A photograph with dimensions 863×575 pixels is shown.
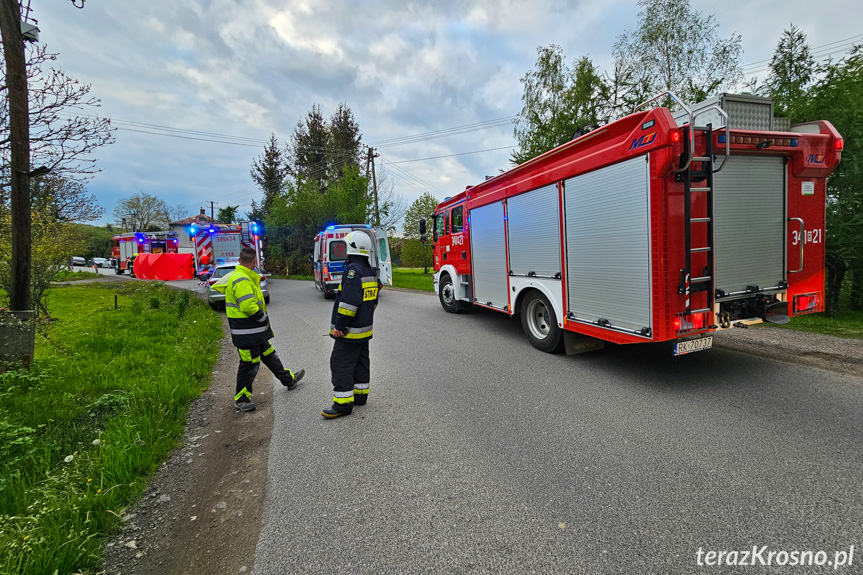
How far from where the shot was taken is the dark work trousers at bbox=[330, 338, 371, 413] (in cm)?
412

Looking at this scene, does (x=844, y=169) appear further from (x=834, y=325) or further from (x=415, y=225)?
(x=415, y=225)

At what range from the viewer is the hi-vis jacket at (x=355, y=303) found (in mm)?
4090

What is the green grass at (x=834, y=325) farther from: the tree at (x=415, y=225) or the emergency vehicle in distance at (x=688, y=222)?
the tree at (x=415, y=225)

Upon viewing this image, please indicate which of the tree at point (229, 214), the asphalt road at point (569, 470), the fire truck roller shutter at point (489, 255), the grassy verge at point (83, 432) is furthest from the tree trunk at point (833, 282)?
the tree at point (229, 214)

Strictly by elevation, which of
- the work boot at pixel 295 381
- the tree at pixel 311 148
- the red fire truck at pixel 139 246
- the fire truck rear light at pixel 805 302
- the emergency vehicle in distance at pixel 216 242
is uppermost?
the tree at pixel 311 148

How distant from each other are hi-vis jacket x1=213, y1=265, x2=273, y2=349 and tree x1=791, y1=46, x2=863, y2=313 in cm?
937

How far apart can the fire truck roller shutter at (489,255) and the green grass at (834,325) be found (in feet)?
15.2

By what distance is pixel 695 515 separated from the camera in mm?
2369

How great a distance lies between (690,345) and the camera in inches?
170

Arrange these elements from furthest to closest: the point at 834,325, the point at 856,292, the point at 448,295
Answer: the point at 448,295 < the point at 856,292 < the point at 834,325

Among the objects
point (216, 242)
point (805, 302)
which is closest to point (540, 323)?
point (805, 302)

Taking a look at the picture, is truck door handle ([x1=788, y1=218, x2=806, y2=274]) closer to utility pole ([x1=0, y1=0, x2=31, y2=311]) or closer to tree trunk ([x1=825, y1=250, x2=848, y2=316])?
tree trunk ([x1=825, y1=250, x2=848, y2=316])

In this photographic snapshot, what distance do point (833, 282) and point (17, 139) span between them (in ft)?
45.2

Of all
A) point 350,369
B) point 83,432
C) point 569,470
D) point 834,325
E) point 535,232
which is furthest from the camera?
point 834,325
